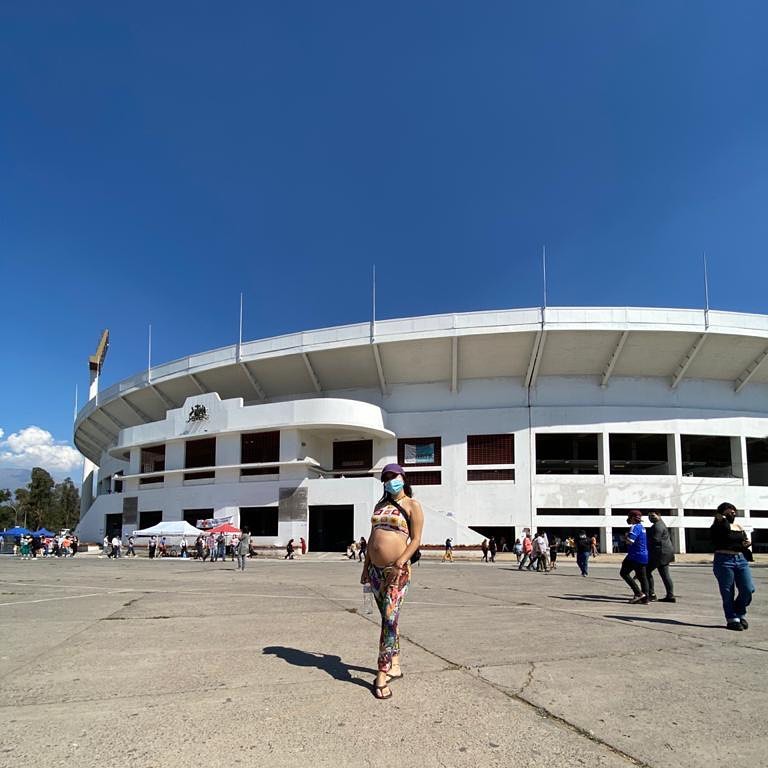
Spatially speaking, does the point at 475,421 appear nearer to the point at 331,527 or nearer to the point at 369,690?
the point at 331,527

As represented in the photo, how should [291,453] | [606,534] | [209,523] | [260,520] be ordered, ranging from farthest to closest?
[260,520]
[291,453]
[209,523]
[606,534]

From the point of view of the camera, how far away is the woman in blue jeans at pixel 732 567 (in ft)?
24.5

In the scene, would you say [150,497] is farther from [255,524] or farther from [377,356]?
[377,356]

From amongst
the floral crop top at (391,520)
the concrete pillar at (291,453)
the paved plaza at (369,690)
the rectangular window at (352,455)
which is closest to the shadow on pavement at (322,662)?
the paved plaza at (369,690)

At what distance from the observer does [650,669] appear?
5.07m

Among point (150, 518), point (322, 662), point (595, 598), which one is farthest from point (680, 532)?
point (322, 662)

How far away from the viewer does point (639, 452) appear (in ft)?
168

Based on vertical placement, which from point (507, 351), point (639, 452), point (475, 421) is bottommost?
point (639, 452)

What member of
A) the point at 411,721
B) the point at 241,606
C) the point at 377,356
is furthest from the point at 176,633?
the point at 377,356

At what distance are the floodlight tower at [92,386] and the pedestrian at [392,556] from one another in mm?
77220

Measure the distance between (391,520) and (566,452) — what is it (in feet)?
157

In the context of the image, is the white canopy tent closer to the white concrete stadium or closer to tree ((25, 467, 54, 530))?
the white concrete stadium

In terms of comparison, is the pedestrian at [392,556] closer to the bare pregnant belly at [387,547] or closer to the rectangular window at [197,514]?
the bare pregnant belly at [387,547]

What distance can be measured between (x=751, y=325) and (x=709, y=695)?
3971 cm
